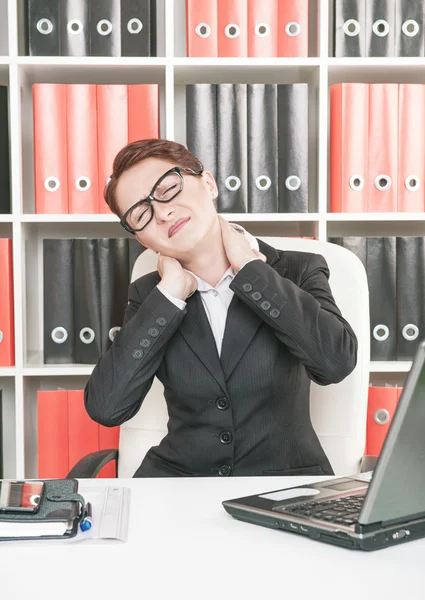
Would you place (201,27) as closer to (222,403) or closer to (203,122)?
(203,122)

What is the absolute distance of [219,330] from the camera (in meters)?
1.55

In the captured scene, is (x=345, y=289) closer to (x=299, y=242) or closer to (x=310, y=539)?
→ (x=299, y=242)

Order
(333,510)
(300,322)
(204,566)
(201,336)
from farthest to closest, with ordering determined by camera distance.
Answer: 1. (201,336)
2. (300,322)
3. (333,510)
4. (204,566)

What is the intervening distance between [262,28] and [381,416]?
1176mm

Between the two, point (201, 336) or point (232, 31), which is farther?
point (232, 31)

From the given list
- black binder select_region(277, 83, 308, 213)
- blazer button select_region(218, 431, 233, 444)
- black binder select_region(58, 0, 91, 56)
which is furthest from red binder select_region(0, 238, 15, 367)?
blazer button select_region(218, 431, 233, 444)

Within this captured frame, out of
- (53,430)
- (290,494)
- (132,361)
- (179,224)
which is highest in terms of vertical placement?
(179,224)

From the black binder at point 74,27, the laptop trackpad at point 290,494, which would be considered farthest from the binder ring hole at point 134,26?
the laptop trackpad at point 290,494

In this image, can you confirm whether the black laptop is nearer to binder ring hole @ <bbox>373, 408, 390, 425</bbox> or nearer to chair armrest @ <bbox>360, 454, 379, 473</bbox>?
chair armrest @ <bbox>360, 454, 379, 473</bbox>

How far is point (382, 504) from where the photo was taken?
765 millimetres

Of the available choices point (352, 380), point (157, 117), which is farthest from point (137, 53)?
point (352, 380)

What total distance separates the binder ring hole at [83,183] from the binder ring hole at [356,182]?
0.77 m

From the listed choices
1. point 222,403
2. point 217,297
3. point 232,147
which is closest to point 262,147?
point 232,147

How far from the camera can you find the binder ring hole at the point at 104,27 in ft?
6.86
